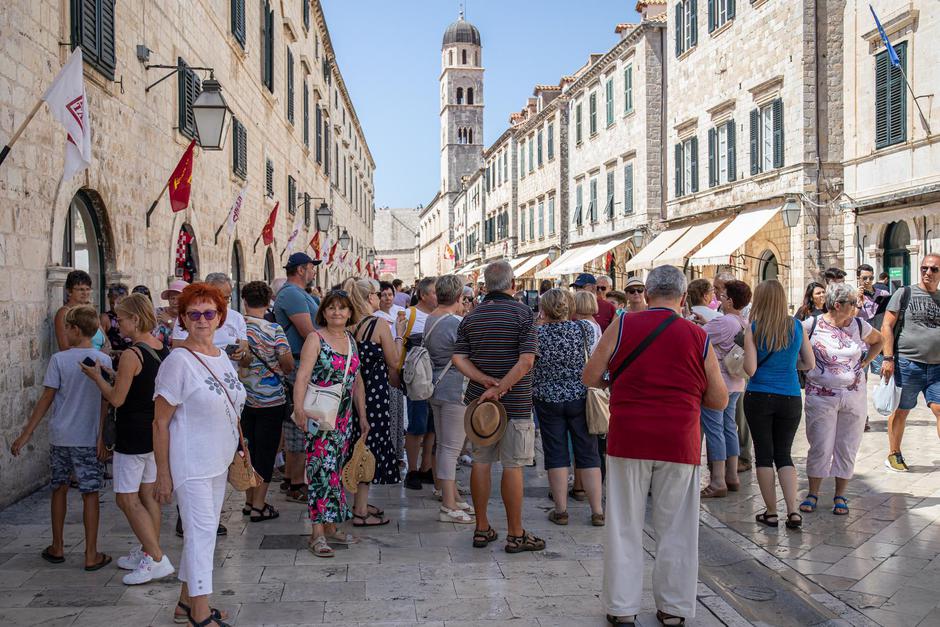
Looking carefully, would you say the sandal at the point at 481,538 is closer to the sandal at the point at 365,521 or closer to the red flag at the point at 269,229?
the sandal at the point at 365,521

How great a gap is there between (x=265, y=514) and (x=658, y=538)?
330 cm

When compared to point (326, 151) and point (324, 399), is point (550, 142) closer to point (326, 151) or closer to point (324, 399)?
point (326, 151)

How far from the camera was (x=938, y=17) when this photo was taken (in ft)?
49.6

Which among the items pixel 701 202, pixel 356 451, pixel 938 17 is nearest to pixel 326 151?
pixel 701 202

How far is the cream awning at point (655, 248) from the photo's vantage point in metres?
24.7

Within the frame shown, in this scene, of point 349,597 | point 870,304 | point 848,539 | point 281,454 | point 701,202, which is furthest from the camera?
point 701,202

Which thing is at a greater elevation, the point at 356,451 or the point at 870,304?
the point at 870,304

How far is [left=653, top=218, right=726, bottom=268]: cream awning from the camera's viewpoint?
22.2 metres

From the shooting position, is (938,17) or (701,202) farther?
(701,202)

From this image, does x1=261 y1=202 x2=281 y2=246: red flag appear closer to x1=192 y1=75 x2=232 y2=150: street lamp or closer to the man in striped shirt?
x1=192 y1=75 x2=232 y2=150: street lamp

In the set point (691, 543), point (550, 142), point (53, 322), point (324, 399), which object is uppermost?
point (550, 142)

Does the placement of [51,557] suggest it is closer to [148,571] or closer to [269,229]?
[148,571]

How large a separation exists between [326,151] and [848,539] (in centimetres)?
2777

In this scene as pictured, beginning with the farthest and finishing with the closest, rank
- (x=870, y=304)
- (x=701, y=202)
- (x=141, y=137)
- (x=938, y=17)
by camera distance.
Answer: (x=701, y=202) → (x=938, y=17) → (x=870, y=304) → (x=141, y=137)
